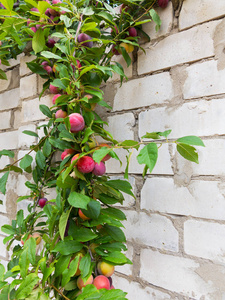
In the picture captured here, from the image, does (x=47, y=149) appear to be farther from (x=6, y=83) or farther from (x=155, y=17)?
(x=6, y=83)

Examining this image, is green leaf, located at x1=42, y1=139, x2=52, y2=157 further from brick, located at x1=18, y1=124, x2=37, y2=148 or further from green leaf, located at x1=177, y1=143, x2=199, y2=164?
green leaf, located at x1=177, y1=143, x2=199, y2=164

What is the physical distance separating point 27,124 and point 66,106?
0.53 meters

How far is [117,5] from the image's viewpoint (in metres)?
1.11

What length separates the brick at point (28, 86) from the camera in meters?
1.31

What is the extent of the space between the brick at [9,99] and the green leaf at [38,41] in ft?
1.83

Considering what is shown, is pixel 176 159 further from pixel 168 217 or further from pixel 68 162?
pixel 68 162

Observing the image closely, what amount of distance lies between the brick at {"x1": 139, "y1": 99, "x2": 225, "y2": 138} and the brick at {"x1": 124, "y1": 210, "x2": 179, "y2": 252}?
292 mm

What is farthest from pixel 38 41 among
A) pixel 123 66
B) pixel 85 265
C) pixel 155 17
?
pixel 85 265

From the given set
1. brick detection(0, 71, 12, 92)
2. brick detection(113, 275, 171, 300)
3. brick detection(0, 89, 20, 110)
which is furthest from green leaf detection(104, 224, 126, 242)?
brick detection(0, 71, 12, 92)

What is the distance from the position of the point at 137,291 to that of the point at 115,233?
0.35m

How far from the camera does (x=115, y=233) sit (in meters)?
0.75

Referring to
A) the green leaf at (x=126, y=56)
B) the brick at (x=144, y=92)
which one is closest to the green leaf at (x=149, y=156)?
the brick at (x=144, y=92)

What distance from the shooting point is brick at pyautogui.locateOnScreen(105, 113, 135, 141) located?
1015 millimetres

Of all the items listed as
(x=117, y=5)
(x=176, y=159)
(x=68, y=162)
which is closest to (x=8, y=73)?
(x=117, y=5)
